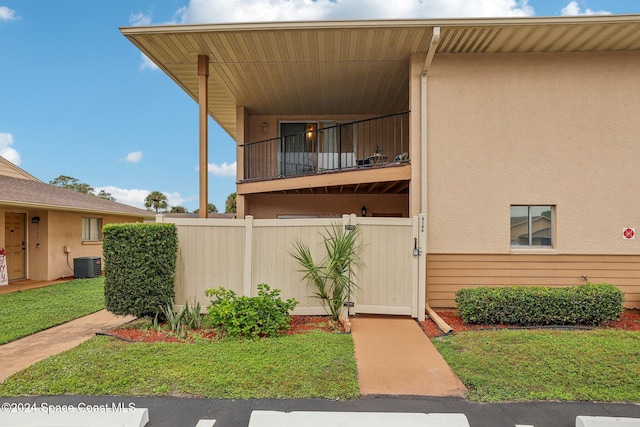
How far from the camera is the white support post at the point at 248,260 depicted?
18.0ft

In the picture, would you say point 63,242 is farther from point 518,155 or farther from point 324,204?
point 518,155

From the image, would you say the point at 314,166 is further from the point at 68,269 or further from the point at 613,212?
the point at 68,269

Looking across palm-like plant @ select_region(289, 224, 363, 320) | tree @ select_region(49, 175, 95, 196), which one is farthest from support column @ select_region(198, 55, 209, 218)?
tree @ select_region(49, 175, 95, 196)

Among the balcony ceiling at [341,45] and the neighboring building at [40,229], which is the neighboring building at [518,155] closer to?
the balcony ceiling at [341,45]

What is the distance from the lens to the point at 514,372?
3.48 m

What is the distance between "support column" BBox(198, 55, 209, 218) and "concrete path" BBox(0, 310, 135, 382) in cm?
251

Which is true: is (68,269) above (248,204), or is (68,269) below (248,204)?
below

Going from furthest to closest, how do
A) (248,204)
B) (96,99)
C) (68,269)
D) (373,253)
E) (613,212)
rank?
(96,99)
(68,269)
(248,204)
(613,212)
(373,253)

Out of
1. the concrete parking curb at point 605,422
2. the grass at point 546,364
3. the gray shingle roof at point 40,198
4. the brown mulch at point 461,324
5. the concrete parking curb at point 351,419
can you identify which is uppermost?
the gray shingle roof at point 40,198

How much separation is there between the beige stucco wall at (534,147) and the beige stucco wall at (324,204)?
3.01 m

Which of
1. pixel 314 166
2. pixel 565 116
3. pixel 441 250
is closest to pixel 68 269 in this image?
pixel 314 166

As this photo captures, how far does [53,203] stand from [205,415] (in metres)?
9.98

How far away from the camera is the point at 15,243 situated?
9.48 metres

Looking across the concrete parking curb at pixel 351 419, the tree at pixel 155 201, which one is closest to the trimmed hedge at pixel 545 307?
the concrete parking curb at pixel 351 419
